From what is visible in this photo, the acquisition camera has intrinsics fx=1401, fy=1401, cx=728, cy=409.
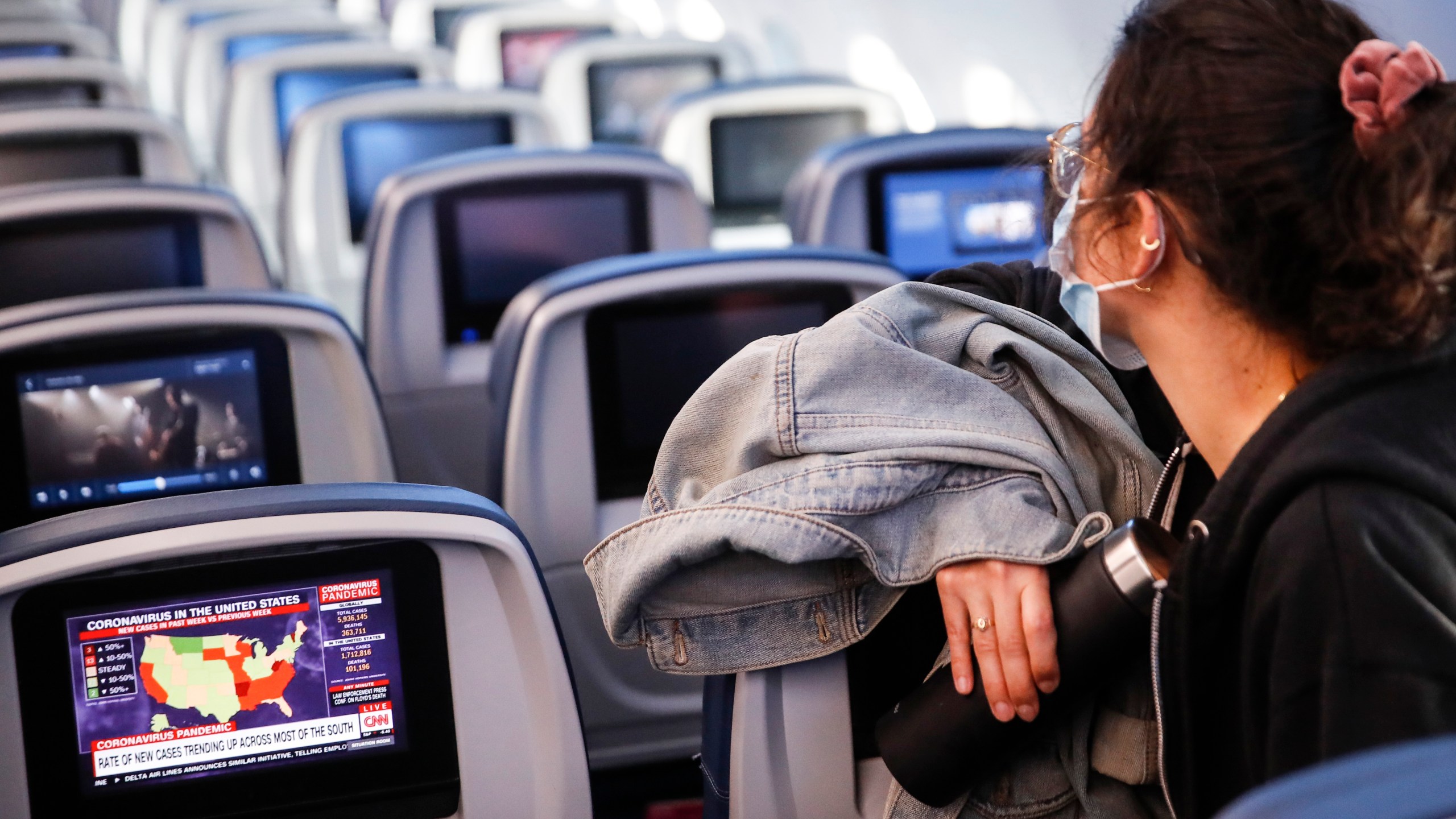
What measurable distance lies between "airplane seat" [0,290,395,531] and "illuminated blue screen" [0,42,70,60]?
471cm

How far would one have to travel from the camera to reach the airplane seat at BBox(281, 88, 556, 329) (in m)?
3.86

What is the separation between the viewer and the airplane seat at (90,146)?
3555mm

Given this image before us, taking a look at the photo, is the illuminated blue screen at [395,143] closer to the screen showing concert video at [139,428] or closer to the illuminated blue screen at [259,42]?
the screen showing concert video at [139,428]

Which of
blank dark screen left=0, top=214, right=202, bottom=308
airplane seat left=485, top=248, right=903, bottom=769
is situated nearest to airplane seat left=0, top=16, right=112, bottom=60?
blank dark screen left=0, top=214, right=202, bottom=308

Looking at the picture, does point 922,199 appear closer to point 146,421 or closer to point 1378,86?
point 146,421

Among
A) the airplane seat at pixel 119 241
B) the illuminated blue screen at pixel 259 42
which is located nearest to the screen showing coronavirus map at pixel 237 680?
the airplane seat at pixel 119 241

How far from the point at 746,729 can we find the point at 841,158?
80.0 inches

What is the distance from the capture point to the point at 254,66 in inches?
190

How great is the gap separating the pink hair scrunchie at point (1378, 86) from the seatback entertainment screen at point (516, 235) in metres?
2.17

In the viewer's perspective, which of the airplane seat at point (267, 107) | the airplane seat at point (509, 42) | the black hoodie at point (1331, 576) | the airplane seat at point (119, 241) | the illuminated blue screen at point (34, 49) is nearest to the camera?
the black hoodie at point (1331, 576)

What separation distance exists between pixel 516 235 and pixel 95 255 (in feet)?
2.73

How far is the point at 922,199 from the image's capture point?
10.2 ft

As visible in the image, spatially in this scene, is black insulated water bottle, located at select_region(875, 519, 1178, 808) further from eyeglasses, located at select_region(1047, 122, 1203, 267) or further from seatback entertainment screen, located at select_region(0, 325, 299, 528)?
seatback entertainment screen, located at select_region(0, 325, 299, 528)

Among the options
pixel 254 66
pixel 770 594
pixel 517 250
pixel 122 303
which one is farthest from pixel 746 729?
pixel 254 66
